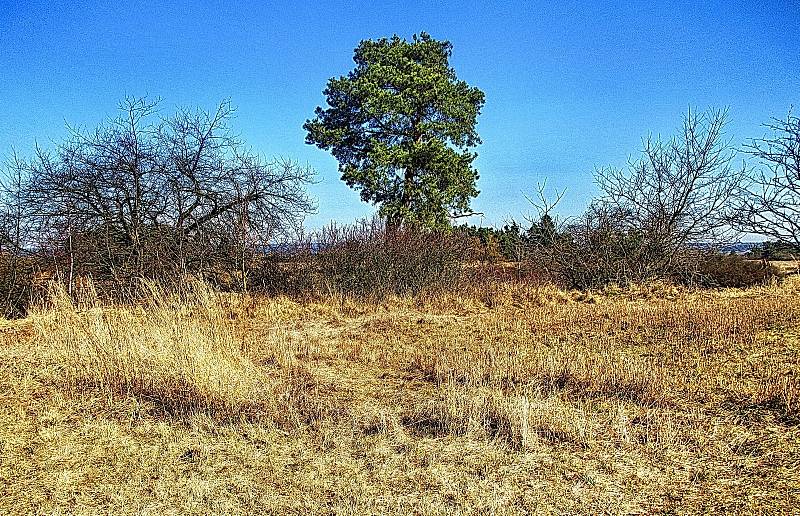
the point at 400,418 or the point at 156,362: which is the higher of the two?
the point at 156,362

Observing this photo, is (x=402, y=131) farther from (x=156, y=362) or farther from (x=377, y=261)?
(x=156, y=362)

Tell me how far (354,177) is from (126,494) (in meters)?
16.3

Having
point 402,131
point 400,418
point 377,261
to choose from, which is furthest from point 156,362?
point 402,131

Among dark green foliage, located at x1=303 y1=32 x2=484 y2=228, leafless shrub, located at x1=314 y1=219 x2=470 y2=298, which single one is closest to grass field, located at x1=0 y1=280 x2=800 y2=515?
leafless shrub, located at x1=314 y1=219 x2=470 y2=298

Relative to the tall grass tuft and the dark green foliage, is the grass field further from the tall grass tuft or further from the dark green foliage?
the dark green foliage

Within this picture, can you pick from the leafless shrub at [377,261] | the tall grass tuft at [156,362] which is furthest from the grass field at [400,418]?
the leafless shrub at [377,261]

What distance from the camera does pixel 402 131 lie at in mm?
20453

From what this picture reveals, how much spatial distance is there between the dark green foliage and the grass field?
33.8 feet

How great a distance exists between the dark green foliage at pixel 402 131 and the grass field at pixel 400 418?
406 inches

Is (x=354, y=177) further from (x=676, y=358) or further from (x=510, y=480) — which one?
(x=510, y=480)

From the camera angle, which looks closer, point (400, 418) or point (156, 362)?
point (400, 418)

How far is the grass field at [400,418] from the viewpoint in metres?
4.15

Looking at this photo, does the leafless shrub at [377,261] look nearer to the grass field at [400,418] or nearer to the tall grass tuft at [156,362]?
the grass field at [400,418]

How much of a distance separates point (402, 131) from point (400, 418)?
15.8 metres
